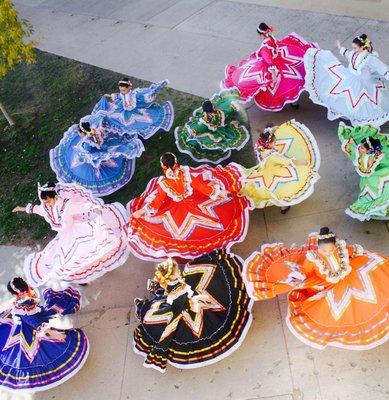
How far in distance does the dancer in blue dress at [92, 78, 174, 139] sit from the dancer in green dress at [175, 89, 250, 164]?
1.18 feet

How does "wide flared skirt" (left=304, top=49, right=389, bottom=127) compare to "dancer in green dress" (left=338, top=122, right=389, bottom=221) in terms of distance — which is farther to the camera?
"wide flared skirt" (left=304, top=49, right=389, bottom=127)

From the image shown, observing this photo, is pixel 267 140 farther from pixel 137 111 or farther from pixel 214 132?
pixel 137 111

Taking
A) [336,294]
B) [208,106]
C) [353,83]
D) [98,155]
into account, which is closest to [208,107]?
[208,106]

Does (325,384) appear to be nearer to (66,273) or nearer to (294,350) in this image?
(294,350)

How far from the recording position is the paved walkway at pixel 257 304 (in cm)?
496

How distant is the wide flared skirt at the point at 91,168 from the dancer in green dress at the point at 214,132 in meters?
0.71

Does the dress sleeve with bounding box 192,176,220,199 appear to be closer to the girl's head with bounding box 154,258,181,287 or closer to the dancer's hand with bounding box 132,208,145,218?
the dancer's hand with bounding box 132,208,145,218

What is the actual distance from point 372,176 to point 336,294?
164cm

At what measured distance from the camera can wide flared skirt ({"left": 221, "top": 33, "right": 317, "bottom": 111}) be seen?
23.6ft

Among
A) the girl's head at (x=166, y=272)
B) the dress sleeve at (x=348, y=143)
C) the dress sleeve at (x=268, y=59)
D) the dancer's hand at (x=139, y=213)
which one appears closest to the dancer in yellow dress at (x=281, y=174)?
the dress sleeve at (x=348, y=143)

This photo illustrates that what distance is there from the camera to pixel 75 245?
5840mm

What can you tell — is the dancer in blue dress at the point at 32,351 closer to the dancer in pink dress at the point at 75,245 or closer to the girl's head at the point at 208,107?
the dancer in pink dress at the point at 75,245

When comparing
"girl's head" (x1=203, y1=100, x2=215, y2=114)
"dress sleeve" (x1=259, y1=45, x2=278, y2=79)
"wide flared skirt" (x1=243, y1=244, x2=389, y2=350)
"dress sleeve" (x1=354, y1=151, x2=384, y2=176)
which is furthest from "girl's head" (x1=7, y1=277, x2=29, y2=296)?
"dress sleeve" (x1=259, y1=45, x2=278, y2=79)

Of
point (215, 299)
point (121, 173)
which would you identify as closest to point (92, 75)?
point (121, 173)
